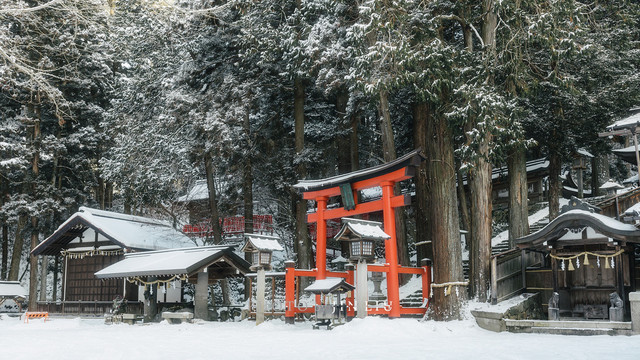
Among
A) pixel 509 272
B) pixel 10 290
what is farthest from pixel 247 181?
pixel 509 272

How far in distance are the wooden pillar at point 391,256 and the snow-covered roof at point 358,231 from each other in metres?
0.36

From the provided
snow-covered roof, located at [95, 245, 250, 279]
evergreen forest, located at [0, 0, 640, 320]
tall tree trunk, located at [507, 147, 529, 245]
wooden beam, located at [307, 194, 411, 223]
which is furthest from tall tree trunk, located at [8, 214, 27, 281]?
tall tree trunk, located at [507, 147, 529, 245]

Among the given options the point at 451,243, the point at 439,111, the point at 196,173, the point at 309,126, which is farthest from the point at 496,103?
the point at 196,173

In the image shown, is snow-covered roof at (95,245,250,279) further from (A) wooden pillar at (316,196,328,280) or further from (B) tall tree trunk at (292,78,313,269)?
(A) wooden pillar at (316,196,328,280)

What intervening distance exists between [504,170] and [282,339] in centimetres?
1684

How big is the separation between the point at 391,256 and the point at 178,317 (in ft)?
24.2

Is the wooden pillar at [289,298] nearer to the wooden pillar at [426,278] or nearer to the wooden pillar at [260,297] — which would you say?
the wooden pillar at [260,297]

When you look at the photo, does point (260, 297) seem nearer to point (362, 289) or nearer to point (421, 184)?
point (362, 289)

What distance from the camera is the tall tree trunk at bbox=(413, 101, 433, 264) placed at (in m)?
17.3

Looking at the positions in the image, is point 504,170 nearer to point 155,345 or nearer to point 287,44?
point 287,44

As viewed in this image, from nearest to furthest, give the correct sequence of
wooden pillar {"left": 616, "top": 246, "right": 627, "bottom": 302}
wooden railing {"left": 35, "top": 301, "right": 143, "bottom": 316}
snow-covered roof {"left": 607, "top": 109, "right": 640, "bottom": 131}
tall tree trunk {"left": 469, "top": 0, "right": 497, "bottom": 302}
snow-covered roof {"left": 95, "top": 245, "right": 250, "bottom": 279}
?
wooden pillar {"left": 616, "top": 246, "right": 627, "bottom": 302} → snow-covered roof {"left": 607, "top": 109, "right": 640, "bottom": 131} → tall tree trunk {"left": 469, "top": 0, "right": 497, "bottom": 302} → snow-covered roof {"left": 95, "top": 245, "right": 250, "bottom": 279} → wooden railing {"left": 35, "top": 301, "right": 143, "bottom": 316}

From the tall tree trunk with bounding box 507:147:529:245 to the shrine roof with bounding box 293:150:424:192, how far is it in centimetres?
399

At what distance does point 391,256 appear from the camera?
557 inches

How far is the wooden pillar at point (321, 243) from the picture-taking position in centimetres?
1588
